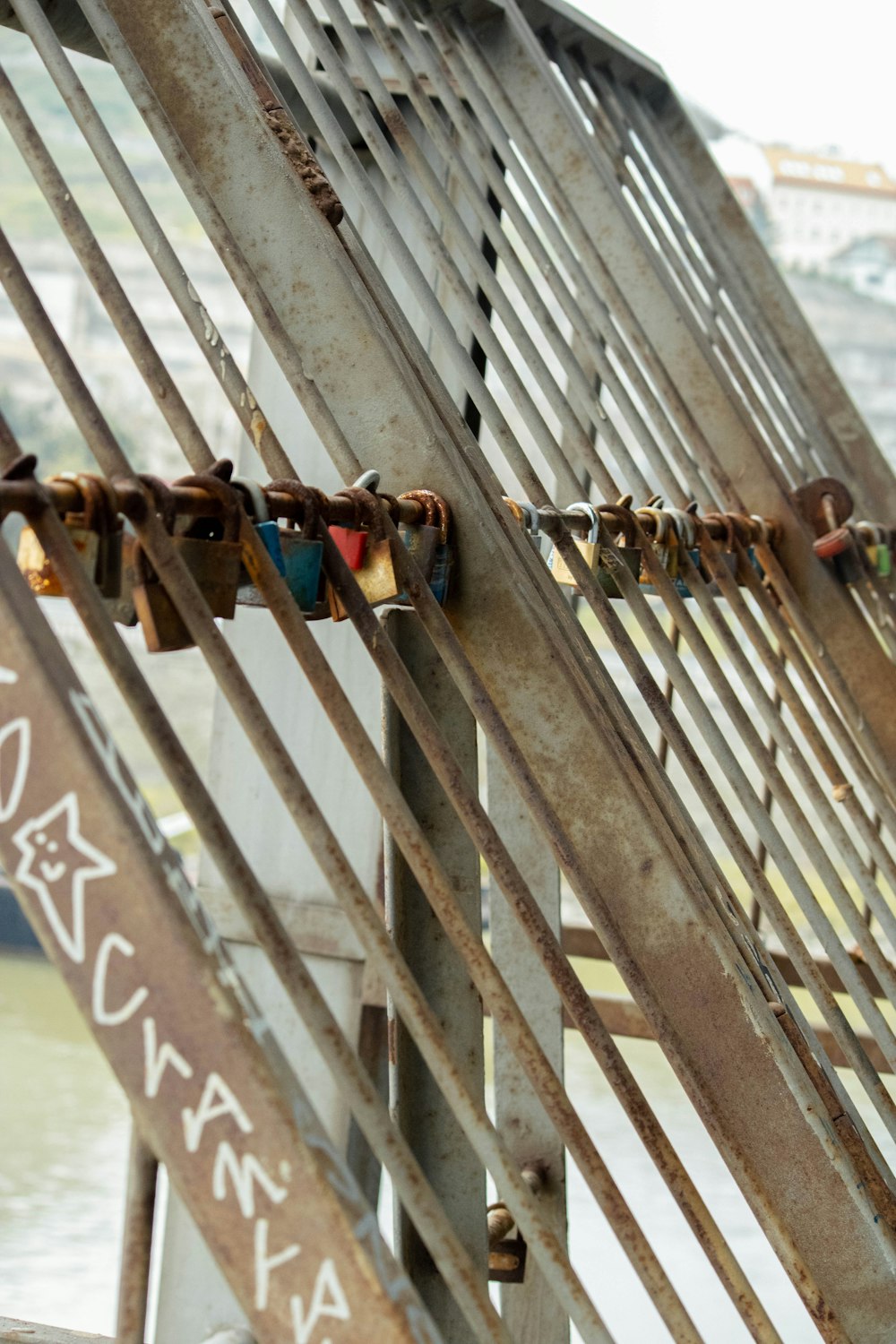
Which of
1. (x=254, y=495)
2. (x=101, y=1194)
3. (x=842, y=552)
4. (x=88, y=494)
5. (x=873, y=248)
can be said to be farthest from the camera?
(x=873, y=248)

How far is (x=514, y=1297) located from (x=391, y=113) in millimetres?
1315

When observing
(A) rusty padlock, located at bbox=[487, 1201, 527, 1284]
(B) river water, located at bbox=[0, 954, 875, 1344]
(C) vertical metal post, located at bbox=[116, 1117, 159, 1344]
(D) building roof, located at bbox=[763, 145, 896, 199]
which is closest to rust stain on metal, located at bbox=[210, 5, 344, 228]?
(C) vertical metal post, located at bbox=[116, 1117, 159, 1344]

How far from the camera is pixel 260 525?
95 cm

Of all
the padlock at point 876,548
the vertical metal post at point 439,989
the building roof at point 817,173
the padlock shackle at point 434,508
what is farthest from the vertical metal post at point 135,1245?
the building roof at point 817,173

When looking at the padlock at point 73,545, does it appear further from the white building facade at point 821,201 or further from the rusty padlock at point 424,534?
the white building facade at point 821,201

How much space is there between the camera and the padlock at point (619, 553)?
143 centimetres

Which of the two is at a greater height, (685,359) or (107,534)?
(685,359)

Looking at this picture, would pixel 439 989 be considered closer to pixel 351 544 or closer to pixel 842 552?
pixel 351 544

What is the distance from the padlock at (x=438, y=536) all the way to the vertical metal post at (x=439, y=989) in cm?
4

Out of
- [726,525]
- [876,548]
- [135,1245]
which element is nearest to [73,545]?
[135,1245]

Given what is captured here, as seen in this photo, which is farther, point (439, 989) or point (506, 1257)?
point (506, 1257)

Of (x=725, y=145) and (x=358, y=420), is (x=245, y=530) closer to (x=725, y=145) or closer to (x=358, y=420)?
(x=358, y=420)

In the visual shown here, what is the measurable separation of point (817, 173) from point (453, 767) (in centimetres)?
1877

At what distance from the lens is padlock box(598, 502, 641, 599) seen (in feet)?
4.71
